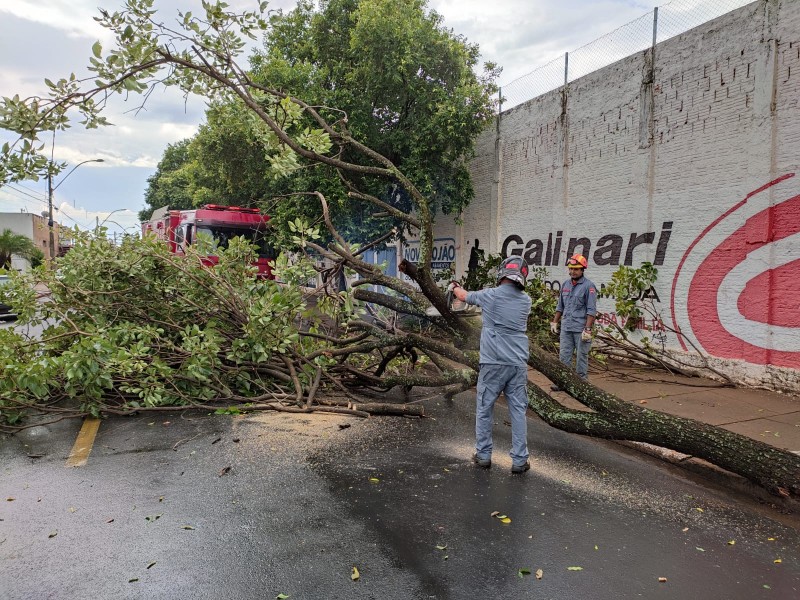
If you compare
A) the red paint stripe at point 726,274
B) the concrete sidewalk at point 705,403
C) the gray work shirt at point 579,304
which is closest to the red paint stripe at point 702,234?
the red paint stripe at point 726,274

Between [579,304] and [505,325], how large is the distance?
3071mm

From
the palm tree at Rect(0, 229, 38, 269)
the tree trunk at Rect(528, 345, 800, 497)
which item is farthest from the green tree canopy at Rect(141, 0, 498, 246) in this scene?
the palm tree at Rect(0, 229, 38, 269)

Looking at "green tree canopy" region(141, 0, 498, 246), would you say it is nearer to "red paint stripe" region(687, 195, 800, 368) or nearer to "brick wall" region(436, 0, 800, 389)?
"brick wall" region(436, 0, 800, 389)

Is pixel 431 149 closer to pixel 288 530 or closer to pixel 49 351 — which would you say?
pixel 49 351

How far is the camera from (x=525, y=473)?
4660 mm

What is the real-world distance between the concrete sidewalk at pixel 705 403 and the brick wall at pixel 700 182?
51cm

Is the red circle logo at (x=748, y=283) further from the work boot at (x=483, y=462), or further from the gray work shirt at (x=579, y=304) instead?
the work boot at (x=483, y=462)

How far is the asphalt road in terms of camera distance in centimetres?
298

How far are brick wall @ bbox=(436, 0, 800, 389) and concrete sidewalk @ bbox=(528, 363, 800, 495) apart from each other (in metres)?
0.51

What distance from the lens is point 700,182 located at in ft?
26.9

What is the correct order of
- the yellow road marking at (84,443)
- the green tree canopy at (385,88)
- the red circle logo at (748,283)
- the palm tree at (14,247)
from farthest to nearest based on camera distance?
the palm tree at (14,247)
the green tree canopy at (385,88)
the red circle logo at (748,283)
the yellow road marking at (84,443)

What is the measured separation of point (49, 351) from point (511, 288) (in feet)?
18.2

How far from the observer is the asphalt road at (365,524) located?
298 cm

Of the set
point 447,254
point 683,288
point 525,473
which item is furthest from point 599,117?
point 525,473
